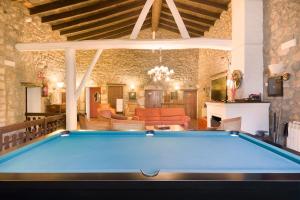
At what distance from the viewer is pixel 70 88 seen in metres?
7.45

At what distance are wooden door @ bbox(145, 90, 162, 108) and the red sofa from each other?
13.8ft

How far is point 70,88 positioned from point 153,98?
25.2 ft

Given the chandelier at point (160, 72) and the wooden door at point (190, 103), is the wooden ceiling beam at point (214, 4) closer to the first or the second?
the chandelier at point (160, 72)

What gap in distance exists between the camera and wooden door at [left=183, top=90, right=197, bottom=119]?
1451 cm

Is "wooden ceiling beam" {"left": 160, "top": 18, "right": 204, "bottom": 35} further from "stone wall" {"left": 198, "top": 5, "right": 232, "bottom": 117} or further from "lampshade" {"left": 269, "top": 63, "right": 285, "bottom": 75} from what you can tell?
"lampshade" {"left": 269, "top": 63, "right": 285, "bottom": 75}

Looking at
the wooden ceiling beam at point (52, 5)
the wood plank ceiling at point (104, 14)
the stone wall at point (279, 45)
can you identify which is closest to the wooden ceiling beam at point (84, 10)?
the wood plank ceiling at point (104, 14)

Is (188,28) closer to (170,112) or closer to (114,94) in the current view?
(170,112)

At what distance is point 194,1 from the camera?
8.16 meters

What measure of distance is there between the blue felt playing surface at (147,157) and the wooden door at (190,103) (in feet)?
40.5

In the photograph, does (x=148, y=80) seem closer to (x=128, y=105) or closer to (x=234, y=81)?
(x=128, y=105)

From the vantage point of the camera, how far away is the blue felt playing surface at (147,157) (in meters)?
1.33

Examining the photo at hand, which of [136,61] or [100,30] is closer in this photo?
[100,30]

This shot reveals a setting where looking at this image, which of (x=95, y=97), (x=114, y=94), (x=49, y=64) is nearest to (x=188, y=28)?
(x=114, y=94)
